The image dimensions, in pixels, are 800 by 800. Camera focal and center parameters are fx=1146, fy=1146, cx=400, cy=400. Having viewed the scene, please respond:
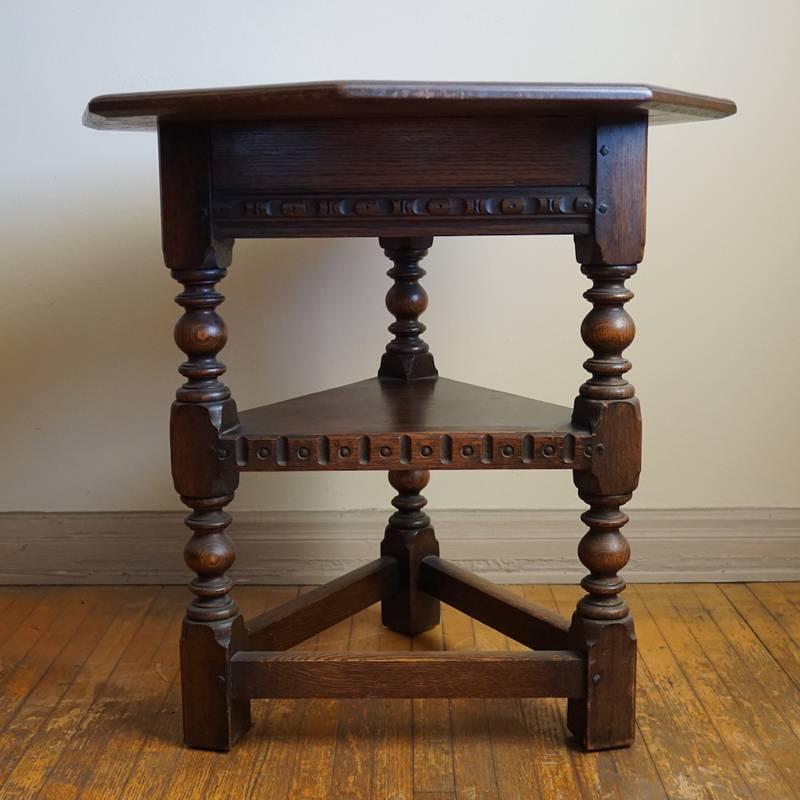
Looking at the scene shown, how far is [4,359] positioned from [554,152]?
4.19ft

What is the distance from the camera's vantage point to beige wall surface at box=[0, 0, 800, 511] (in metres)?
2.11

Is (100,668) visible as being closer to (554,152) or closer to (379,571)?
(379,571)

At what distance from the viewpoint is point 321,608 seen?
1808mm

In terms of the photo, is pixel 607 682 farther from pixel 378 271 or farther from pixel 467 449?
pixel 378 271

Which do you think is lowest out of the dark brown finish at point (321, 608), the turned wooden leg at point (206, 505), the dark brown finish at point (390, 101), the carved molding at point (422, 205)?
the dark brown finish at point (321, 608)

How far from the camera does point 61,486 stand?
2273mm

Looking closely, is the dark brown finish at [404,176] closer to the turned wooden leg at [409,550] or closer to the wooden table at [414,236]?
the wooden table at [414,236]

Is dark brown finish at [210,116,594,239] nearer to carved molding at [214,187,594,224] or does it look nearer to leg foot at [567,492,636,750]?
carved molding at [214,187,594,224]

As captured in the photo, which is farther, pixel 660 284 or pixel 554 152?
pixel 660 284

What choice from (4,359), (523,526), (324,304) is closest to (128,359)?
(4,359)

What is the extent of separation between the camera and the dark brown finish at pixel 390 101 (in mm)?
1267

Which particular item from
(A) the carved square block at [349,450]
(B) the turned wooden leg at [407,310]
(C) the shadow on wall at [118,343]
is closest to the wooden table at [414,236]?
(A) the carved square block at [349,450]

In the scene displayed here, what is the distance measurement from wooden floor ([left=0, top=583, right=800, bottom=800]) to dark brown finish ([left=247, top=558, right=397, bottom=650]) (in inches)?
3.8

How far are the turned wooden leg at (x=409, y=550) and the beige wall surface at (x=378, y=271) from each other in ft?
0.89
